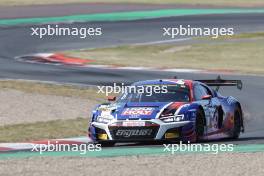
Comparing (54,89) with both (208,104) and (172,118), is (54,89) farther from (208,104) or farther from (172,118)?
(172,118)

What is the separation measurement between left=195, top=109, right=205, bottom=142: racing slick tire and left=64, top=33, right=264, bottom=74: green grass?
41.8ft

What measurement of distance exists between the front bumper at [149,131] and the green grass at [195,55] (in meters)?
13.5

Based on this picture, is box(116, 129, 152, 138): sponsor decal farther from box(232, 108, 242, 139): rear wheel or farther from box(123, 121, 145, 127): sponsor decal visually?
box(232, 108, 242, 139): rear wheel

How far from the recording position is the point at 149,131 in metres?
15.8

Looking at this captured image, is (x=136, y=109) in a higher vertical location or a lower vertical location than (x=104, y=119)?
higher

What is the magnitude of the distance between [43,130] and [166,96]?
102 inches

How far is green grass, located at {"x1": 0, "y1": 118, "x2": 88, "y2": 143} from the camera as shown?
17312mm

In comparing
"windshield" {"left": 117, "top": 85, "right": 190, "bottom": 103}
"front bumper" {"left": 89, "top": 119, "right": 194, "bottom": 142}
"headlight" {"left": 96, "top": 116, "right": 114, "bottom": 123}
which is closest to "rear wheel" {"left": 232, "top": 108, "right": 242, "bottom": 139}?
"windshield" {"left": 117, "top": 85, "right": 190, "bottom": 103}

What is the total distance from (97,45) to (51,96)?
14.0 meters

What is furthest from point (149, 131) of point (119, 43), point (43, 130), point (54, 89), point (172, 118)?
point (119, 43)

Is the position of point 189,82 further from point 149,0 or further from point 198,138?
point 149,0

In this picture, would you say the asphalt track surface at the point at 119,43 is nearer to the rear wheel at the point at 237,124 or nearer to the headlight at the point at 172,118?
the rear wheel at the point at 237,124

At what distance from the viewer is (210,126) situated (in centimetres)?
1695

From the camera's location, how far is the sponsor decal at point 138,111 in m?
16.0
